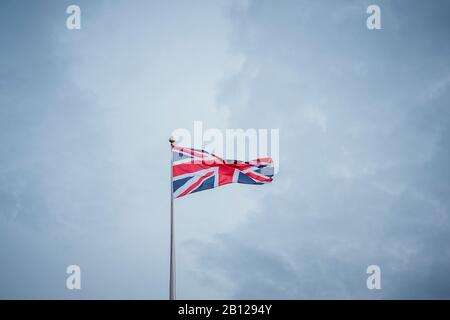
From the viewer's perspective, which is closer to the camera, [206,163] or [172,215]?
[172,215]

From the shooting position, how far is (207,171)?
15.2 m

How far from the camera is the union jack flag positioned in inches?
574

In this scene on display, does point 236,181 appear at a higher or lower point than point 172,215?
higher

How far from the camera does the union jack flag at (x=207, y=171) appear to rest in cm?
1457
